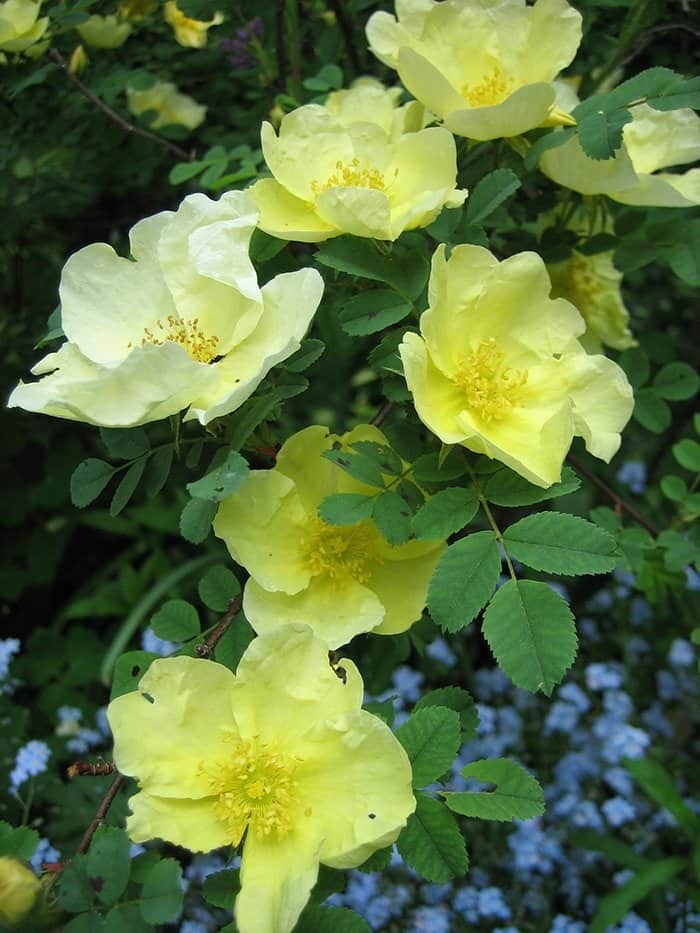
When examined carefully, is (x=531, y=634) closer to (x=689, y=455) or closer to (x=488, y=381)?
(x=488, y=381)

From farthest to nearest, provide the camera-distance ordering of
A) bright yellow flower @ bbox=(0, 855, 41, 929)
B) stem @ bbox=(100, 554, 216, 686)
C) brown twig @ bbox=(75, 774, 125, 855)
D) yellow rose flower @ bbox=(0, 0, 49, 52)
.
→ 1. stem @ bbox=(100, 554, 216, 686)
2. yellow rose flower @ bbox=(0, 0, 49, 52)
3. brown twig @ bbox=(75, 774, 125, 855)
4. bright yellow flower @ bbox=(0, 855, 41, 929)

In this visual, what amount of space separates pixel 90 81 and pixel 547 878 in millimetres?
1506

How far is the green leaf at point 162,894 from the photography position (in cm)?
83

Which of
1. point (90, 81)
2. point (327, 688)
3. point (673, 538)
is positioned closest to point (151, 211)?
point (90, 81)

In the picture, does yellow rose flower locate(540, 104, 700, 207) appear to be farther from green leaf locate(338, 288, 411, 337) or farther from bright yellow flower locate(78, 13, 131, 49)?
bright yellow flower locate(78, 13, 131, 49)

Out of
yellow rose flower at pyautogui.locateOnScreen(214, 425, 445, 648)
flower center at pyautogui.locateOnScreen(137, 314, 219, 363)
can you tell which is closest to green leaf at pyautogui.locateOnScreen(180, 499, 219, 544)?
yellow rose flower at pyautogui.locateOnScreen(214, 425, 445, 648)

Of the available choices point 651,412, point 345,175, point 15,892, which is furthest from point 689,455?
point 15,892

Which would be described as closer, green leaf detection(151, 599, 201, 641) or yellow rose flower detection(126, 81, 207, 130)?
green leaf detection(151, 599, 201, 641)

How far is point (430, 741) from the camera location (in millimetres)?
848

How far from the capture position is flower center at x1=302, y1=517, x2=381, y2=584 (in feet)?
3.09

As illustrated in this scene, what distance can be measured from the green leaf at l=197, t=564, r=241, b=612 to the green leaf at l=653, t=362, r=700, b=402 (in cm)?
73

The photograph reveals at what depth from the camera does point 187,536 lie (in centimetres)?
84

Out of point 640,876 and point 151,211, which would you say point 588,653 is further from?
point 151,211

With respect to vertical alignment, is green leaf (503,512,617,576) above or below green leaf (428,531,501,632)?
below
